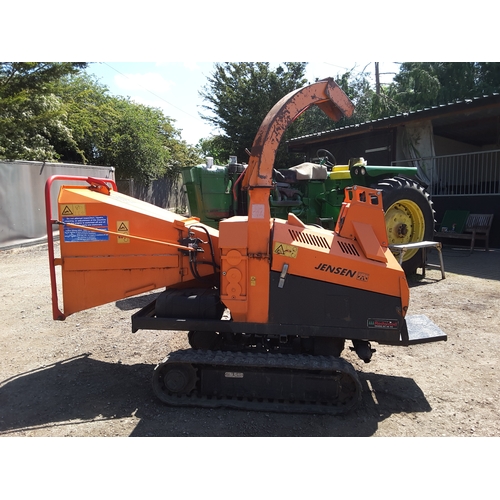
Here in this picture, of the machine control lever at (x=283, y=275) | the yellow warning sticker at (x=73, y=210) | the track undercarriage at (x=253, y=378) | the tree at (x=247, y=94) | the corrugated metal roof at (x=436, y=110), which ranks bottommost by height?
the track undercarriage at (x=253, y=378)

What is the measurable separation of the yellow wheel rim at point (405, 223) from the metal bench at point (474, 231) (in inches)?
136

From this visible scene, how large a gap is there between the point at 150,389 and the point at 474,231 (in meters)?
9.33

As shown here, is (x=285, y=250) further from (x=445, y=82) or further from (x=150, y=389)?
(x=445, y=82)

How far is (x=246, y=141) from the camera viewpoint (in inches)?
864

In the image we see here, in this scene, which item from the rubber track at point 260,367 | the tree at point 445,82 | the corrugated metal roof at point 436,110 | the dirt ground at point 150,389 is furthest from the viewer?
the tree at point 445,82

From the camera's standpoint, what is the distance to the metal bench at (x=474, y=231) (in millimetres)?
10328

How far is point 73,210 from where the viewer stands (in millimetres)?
3717

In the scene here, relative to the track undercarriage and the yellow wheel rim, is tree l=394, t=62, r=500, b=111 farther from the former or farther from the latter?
the track undercarriage

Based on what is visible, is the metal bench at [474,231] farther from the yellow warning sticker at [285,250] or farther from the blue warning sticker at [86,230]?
the blue warning sticker at [86,230]

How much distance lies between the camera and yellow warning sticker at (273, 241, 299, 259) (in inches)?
133

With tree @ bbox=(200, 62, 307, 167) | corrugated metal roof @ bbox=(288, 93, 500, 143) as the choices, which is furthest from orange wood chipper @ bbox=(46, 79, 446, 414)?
tree @ bbox=(200, 62, 307, 167)

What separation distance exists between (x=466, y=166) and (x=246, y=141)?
12223mm

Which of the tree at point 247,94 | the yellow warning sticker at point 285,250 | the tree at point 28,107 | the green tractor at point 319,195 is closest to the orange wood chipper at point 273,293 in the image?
the yellow warning sticker at point 285,250

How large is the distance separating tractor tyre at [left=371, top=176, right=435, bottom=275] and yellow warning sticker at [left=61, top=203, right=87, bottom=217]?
207 inches
